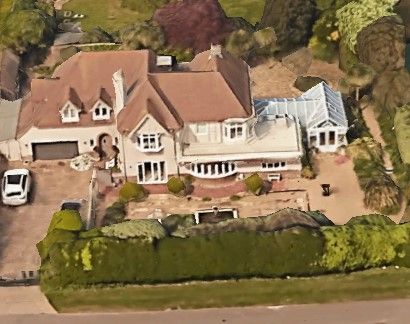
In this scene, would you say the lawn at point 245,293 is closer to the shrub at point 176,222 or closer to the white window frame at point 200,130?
the shrub at point 176,222

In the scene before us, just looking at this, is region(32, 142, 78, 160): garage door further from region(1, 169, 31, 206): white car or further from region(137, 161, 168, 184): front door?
region(137, 161, 168, 184): front door

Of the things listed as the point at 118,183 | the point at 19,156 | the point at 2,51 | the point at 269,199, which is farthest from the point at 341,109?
the point at 2,51

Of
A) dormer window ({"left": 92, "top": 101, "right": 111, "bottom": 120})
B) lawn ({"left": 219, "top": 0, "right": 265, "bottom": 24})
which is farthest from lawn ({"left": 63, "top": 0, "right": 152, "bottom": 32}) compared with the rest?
dormer window ({"left": 92, "top": 101, "right": 111, "bottom": 120})

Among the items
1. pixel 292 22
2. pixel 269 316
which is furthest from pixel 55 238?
pixel 292 22

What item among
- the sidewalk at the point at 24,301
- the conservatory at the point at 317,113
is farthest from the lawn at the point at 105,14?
the sidewalk at the point at 24,301

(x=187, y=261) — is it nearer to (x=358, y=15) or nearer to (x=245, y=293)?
(x=245, y=293)

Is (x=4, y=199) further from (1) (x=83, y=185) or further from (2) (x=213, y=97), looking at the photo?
(2) (x=213, y=97)

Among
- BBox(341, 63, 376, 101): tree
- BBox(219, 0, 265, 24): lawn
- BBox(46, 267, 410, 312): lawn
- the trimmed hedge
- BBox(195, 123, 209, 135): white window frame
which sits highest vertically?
BBox(219, 0, 265, 24): lawn
